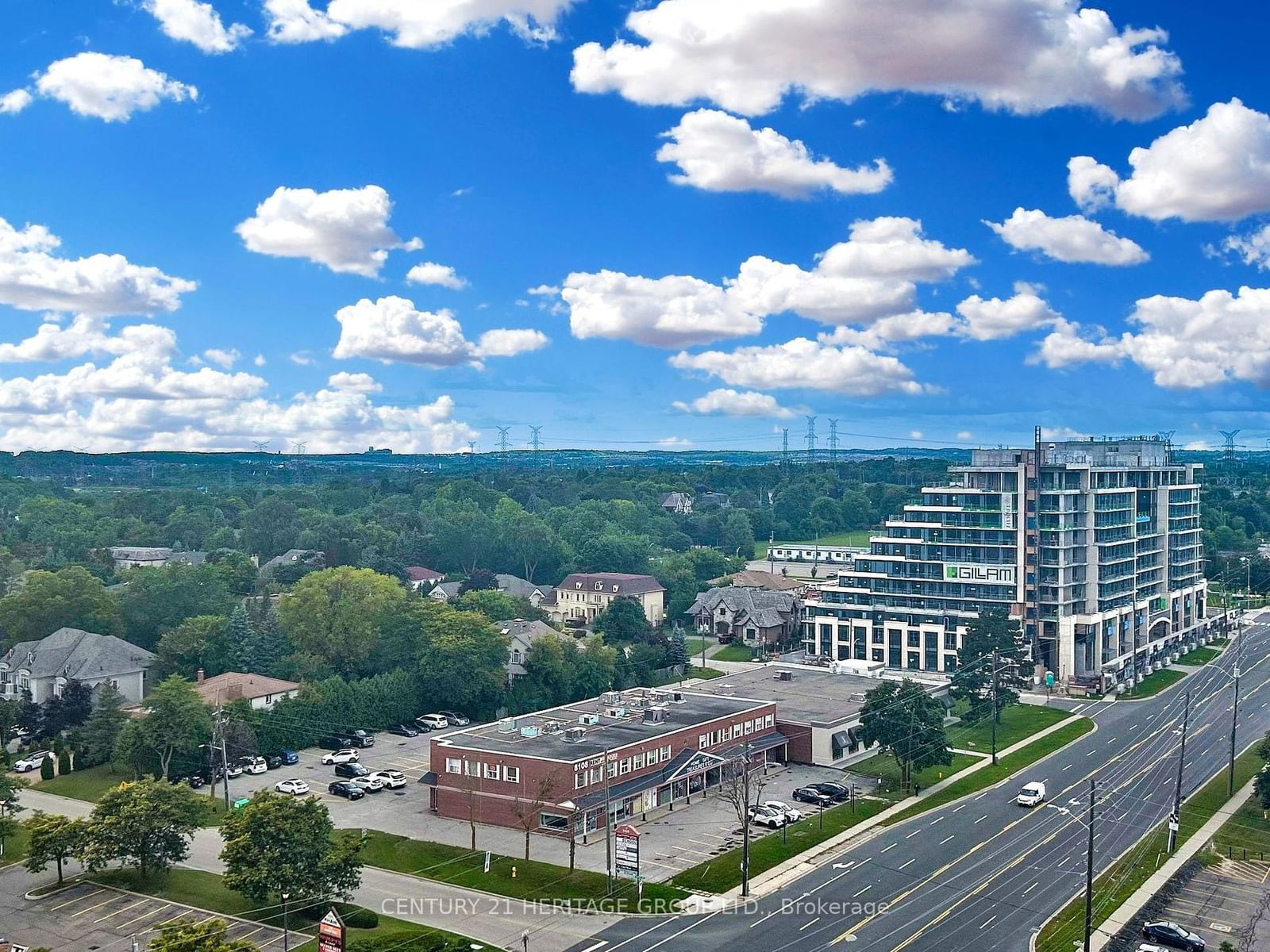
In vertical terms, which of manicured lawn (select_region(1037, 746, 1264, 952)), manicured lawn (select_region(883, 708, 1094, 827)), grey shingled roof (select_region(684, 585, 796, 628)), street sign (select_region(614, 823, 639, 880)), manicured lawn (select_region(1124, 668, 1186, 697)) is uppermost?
grey shingled roof (select_region(684, 585, 796, 628))

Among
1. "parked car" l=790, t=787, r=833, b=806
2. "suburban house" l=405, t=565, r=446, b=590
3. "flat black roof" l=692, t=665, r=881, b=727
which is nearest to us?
"parked car" l=790, t=787, r=833, b=806

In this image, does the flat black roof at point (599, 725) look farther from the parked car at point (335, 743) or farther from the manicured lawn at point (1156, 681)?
the manicured lawn at point (1156, 681)

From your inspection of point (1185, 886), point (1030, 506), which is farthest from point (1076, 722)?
point (1185, 886)

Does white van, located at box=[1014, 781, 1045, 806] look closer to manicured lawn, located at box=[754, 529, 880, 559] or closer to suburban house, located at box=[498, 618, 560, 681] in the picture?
suburban house, located at box=[498, 618, 560, 681]

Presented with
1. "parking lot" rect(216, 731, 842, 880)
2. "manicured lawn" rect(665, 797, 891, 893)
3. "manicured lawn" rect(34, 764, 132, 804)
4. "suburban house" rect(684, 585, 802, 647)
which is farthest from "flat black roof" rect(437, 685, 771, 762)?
"suburban house" rect(684, 585, 802, 647)

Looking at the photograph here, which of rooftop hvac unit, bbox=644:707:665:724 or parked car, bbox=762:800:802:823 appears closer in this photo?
parked car, bbox=762:800:802:823

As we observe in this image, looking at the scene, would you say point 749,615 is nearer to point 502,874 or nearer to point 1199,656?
point 1199,656

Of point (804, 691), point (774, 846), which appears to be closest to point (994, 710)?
point (804, 691)
